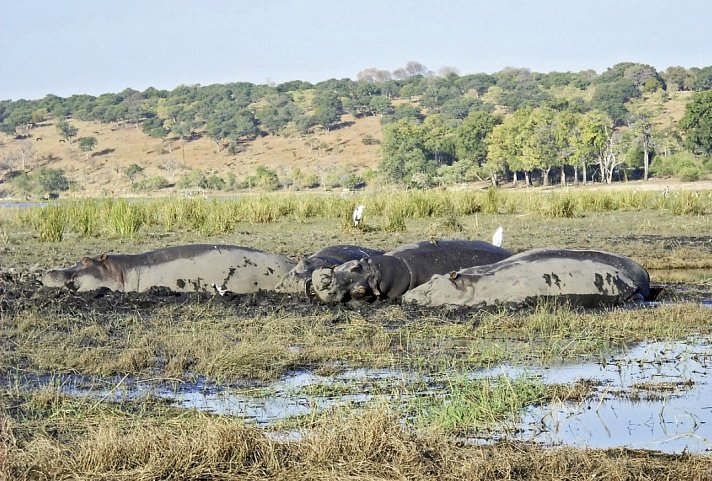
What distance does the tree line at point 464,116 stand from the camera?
67.2m

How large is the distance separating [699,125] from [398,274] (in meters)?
63.8

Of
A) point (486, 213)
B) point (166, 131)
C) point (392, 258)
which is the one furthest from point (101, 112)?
point (392, 258)

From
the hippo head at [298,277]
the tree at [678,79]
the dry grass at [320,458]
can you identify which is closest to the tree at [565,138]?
the tree at [678,79]

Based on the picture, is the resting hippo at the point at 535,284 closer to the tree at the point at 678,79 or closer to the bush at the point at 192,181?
the bush at the point at 192,181

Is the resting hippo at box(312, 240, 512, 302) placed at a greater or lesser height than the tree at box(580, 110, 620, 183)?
greater

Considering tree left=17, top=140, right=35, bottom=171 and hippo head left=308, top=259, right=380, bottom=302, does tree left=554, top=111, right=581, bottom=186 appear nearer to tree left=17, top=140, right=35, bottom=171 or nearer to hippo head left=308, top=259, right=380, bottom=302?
tree left=17, top=140, right=35, bottom=171

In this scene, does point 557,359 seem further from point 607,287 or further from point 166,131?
point 166,131

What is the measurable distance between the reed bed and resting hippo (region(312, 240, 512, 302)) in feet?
23.3

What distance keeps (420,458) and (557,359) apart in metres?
3.02

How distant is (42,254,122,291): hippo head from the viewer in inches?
414

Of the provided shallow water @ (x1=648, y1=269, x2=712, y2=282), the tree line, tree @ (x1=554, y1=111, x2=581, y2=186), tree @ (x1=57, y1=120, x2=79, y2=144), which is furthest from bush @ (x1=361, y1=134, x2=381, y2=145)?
shallow water @ (x1=648, y1=269, x2=712, y2=282)

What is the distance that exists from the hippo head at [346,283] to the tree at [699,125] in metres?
62.5

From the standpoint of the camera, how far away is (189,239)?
53.2 feet

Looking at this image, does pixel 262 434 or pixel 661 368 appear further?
pixel 661 368
